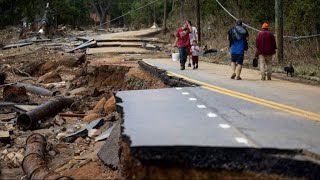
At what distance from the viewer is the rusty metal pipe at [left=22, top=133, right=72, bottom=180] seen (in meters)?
8.73

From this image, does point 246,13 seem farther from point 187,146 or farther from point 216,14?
point 187,146

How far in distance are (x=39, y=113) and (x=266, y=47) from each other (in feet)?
24.2

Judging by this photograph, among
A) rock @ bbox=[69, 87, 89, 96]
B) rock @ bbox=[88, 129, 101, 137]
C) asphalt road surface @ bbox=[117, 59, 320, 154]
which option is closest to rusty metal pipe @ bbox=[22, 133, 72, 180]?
rock @ bbox=[88, 129, 101, 137]

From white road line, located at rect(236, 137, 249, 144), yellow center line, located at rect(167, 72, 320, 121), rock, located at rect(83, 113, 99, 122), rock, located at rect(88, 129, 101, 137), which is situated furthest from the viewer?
rock, located at rect(83, 113, 99, 122)

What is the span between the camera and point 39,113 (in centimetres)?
1546

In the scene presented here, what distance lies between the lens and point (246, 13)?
27.8 metres

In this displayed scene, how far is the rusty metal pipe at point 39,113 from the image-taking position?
14.9 m

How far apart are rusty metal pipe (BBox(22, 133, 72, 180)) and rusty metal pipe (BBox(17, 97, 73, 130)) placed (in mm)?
3050

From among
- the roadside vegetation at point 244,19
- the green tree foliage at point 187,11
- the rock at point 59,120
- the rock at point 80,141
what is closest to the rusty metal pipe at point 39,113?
the rock at point 59,120

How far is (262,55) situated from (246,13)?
43.8 ft

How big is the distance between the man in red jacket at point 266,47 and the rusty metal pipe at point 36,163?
7.10 m

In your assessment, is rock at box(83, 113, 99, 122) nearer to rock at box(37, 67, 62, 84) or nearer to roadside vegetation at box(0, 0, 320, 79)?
roadside vegetation at box(0, 0, 320, 79)

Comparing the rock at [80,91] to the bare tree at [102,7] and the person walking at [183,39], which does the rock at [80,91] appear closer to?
the person walking at [183,39]

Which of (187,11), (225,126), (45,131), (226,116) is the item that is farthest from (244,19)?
(225,126)
